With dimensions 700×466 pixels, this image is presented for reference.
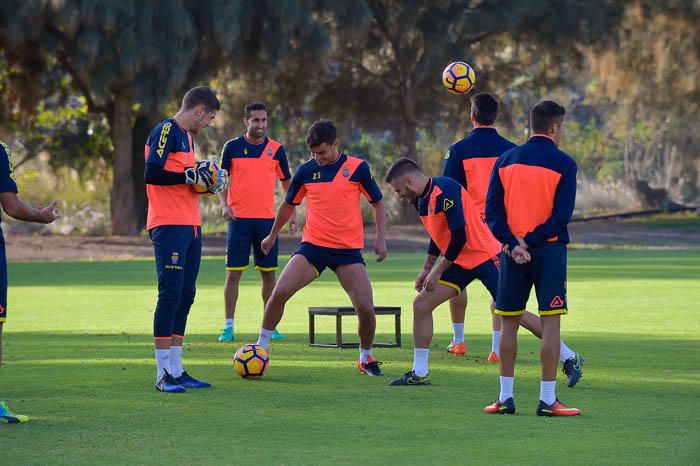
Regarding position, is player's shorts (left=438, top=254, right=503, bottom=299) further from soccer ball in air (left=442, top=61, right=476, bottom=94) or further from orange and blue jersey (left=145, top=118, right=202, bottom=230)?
soccer ball in air (left=442, top=61, right=476, bottom=94)

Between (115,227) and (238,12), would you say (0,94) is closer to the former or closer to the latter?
(115,227)

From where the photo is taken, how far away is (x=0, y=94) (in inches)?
1641

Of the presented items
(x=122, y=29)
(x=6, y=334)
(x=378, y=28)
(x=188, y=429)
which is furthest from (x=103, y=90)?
(x=188, y=429)

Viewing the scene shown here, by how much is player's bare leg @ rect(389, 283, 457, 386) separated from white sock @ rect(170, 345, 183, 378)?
5.55 feet

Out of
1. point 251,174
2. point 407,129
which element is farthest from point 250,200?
point 407,129

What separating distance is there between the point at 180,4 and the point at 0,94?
27.2 ft

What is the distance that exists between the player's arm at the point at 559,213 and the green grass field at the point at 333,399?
1.20m

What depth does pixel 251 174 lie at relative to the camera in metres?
14.7

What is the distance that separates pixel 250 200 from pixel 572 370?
17.5 feet

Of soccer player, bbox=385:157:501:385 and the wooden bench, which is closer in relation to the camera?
soccer player, bbox=385:157:501:385

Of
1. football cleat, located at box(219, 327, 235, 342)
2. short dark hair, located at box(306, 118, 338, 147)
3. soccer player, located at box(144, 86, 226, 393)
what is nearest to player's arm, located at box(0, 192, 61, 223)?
soccer player, located at box(144, 86, 226, 393)

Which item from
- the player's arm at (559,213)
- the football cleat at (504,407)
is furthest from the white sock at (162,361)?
the player's arm at (559,213)

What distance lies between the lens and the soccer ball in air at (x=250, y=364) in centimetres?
1073

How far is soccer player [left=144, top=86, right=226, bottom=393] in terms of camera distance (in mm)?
10031
